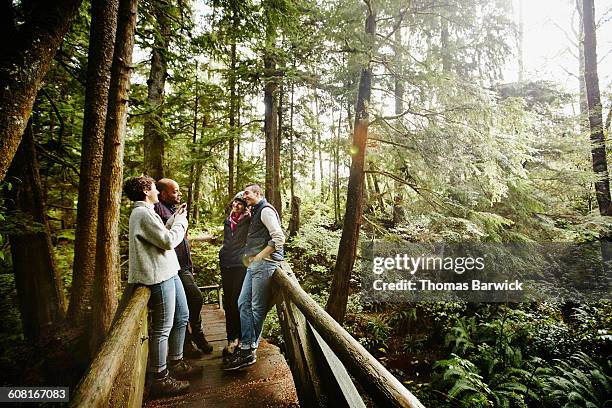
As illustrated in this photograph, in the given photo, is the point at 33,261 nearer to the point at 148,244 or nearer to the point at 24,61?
the point at 148,244

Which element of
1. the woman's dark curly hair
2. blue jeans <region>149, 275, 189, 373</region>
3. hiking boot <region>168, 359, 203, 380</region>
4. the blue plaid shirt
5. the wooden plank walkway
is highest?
the woman's dark curly hair

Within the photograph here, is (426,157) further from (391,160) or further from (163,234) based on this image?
(163,234)

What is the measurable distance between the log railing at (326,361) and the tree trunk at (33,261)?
12.9 ft

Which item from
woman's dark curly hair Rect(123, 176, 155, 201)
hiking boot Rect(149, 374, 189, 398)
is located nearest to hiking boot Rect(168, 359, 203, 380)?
hiking boot Rect(149, 374, 189, 398)

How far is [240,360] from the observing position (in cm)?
362

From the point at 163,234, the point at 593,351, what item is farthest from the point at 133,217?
the point at 593,351

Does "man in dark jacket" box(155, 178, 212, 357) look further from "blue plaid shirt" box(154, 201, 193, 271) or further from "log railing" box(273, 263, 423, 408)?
"log railing" box(273, 263, 423, 408)

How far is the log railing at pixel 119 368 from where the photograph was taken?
1424mm

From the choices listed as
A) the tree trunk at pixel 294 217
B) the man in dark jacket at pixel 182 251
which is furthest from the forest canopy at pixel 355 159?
the tree trunk at pixel 294 217

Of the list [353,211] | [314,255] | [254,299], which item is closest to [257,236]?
[254,299]

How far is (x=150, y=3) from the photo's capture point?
5223 mm

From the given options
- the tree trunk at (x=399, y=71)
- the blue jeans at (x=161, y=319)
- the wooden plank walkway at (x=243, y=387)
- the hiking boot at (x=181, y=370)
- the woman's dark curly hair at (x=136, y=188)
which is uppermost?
the tree trunk at (x=399, y=71)

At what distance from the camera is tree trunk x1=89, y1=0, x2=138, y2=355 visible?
11.7 feet

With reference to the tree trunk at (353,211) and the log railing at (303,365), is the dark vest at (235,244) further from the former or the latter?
the tree trunk at (353,211)
